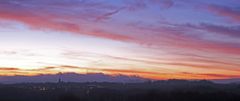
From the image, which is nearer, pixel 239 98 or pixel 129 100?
pixel 239 98

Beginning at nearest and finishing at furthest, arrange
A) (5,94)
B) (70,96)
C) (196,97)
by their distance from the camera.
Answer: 1. (70,96)
2. (196,97)
3. (5,94)

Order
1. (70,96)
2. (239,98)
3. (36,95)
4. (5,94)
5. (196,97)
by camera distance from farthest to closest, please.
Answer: (36,95), (5,94), (196,97), (239,98), (70,96)

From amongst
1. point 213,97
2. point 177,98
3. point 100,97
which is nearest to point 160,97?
point 177,98

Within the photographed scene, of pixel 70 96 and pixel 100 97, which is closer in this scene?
pixel 70 96

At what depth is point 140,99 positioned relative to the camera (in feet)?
436

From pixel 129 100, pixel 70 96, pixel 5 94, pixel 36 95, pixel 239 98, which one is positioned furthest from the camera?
pixel 36 95

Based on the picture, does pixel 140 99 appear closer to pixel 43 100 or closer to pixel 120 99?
pixel 120 99

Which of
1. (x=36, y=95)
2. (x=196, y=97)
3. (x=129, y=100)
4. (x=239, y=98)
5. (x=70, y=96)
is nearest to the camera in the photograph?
(x=70, y=96)

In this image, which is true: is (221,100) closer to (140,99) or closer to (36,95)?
(140,99)

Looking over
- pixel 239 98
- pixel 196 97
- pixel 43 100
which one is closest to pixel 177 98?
pixel 196 97

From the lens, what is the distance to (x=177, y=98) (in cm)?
12319

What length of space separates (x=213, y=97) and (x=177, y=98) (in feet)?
33.5

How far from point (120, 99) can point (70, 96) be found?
116 feet

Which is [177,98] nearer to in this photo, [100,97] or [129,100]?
[129,100]
